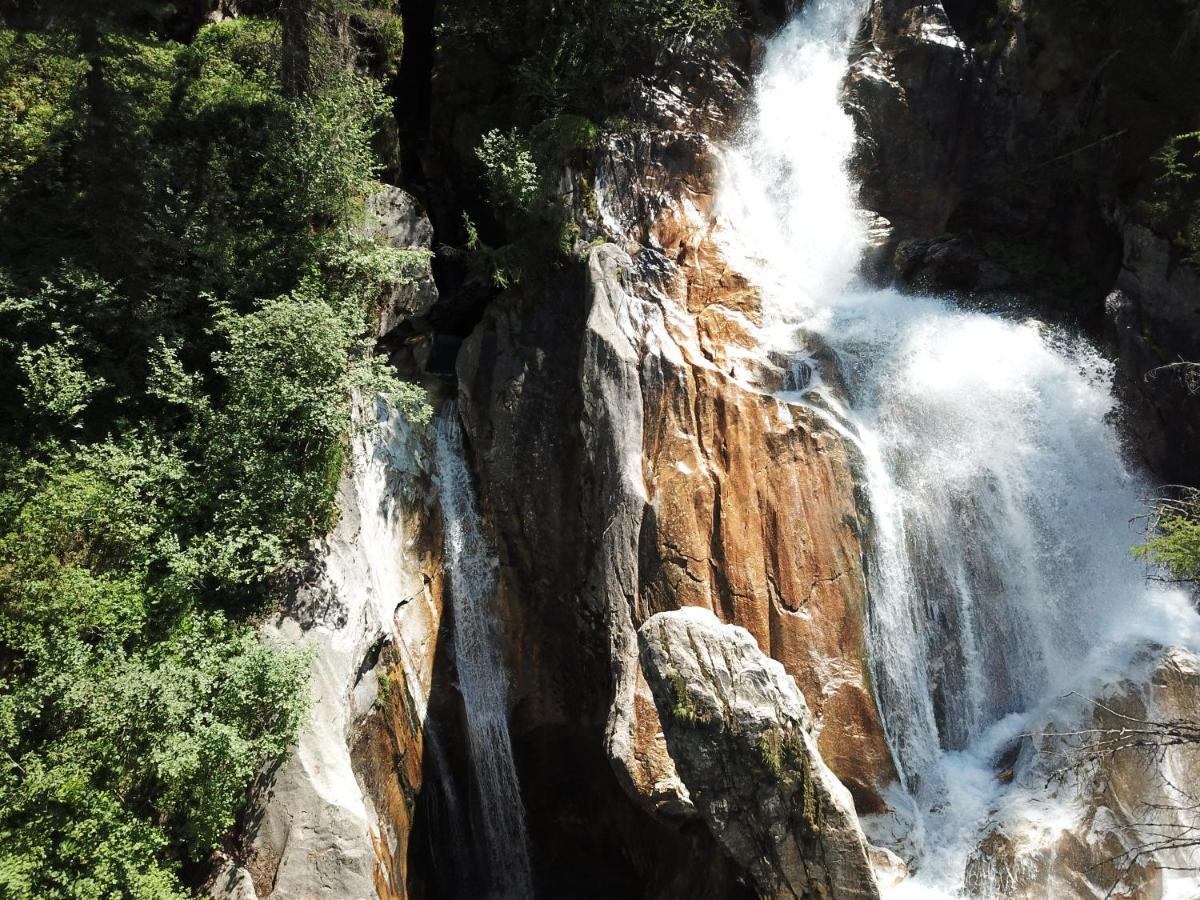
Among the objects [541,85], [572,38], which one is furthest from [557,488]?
[572,38]

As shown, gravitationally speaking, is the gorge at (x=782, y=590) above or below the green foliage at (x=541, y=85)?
below

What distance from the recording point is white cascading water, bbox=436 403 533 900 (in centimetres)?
1091

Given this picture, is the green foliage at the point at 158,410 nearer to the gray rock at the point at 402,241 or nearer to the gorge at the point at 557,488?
the gorge at the point at 557,488

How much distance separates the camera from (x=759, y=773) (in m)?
7.55

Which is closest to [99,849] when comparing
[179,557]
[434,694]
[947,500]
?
[179,557]

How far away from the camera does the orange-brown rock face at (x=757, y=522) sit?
32.3 feet

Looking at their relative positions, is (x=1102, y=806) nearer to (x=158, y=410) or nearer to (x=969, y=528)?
(x=969, y=528)

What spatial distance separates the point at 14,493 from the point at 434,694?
5731mm

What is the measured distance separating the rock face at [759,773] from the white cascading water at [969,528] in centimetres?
193

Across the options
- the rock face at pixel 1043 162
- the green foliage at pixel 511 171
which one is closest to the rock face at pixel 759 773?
the green foliage at pixel 511 171

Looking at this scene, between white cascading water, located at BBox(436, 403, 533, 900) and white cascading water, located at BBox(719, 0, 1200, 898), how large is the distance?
17.7 feet

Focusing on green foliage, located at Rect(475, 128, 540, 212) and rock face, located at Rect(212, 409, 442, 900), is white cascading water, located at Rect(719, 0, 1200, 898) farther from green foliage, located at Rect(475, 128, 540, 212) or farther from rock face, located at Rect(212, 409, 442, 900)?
rock face, located at Rect(212, 409, 442, 900)

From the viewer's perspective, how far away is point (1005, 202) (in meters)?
16.4

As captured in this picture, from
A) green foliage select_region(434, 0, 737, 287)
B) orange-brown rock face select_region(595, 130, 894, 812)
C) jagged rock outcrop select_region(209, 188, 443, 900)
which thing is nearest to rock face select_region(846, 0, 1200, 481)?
green foliage select_region(434, 0, 737, 287)
